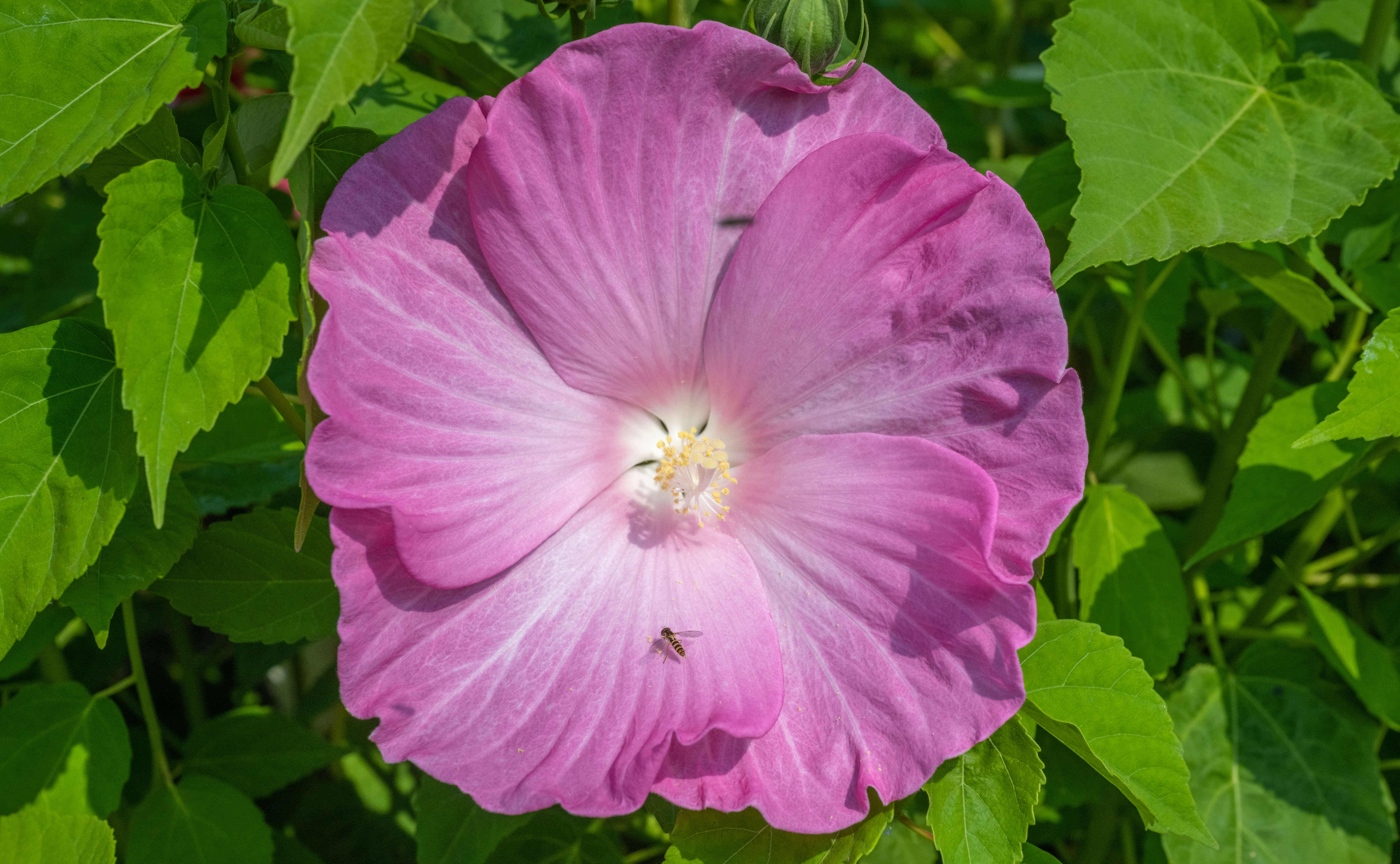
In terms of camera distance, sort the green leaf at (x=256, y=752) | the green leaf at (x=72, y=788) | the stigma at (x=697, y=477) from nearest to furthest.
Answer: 1. the stigma at (x=697, y=477)
2. the green leaf at (x=72, y=788)
3. the green leaf at (x=256, y=752)

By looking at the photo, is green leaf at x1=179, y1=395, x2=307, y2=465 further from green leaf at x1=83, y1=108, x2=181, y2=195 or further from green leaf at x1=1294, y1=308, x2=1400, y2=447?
green leaf at x1=1294, y1=308, x2=1400, y2=447

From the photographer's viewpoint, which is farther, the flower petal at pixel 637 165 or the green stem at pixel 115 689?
the green stem at pixel 115 689

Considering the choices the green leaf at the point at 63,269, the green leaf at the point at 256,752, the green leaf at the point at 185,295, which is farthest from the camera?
the green leaf at the point at 63,269

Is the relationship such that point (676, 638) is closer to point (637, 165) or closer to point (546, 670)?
point (546, 670)

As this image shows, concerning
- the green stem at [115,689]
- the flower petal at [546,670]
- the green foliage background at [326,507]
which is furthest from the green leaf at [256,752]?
the flower petal at [546,670]

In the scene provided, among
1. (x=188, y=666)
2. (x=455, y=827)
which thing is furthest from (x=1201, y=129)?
(x=188, y=666)

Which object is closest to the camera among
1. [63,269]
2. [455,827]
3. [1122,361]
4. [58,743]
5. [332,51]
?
[332,51]

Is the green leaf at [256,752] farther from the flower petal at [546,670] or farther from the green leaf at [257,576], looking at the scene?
the flower petal at [546,670]
